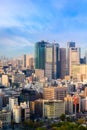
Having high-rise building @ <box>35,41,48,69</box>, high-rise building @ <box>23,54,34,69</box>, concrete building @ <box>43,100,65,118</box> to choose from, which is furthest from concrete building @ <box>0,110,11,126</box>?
high-rise building @ <box>35,41,48,69</box>

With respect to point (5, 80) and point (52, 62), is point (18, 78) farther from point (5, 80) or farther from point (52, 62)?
point (52, 62)

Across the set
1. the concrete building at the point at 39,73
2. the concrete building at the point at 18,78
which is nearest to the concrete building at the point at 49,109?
the concrete building at the point at 18,78

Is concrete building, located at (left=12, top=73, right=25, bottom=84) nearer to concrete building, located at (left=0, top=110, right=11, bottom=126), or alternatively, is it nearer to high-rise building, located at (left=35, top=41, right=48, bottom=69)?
high-rise building, located at (left=35, top=41, right=48, bottom=69)

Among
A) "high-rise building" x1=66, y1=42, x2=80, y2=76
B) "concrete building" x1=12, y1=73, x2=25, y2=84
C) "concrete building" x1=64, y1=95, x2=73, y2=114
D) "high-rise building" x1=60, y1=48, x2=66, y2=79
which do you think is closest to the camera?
"concrete building" x1=64, y1=95, x2=73, y2=114

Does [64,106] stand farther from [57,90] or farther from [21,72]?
[21,72]

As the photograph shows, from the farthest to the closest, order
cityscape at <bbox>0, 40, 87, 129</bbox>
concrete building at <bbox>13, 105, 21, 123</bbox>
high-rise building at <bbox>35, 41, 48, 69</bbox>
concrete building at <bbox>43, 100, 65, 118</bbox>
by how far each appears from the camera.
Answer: high-rise building at <bbox>35, 41, 48, 69</bbox> < concrete building at <bbox>43, 100, 65, 118</bbox> < cityscape at <bbox>0, 40, 87, 129</bbox> < concrete building at <bbox>13, 105, 21, 123</bbox>

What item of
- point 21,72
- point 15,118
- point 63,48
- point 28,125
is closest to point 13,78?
point 21,72

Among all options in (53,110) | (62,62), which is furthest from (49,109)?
(62,62)

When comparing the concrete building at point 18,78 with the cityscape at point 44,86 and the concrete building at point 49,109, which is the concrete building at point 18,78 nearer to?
the cityscape at point 44,86
